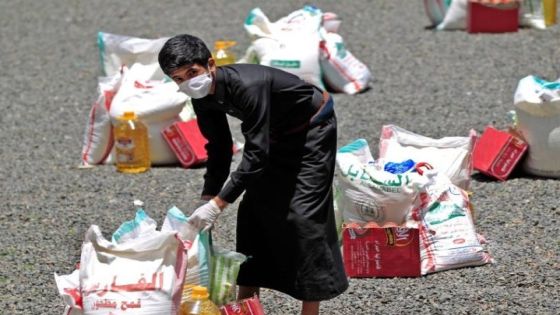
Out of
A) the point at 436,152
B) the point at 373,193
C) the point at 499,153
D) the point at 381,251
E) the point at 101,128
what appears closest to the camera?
the point at 381,251

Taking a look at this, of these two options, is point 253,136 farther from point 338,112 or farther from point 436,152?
point 338,112

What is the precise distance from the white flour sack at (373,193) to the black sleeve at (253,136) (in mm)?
1399

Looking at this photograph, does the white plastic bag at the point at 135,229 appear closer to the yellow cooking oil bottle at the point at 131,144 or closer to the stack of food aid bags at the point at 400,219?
the stack of food aid bags at the point at 400,219

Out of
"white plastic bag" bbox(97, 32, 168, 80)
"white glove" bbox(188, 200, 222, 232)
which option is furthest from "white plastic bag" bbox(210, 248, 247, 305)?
"white plastic bag" bbox(97, 32, 168, 80)

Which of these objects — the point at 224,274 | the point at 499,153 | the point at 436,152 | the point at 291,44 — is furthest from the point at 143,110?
the point at 224,274

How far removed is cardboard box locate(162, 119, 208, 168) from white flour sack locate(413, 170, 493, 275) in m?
2.16

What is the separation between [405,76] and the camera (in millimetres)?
9438

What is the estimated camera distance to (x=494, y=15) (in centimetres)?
1042

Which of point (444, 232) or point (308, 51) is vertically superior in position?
point (444, 232)

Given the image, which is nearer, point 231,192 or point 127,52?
point 231,192

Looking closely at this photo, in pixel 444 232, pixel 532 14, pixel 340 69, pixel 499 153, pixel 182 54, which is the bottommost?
pixel 532 14

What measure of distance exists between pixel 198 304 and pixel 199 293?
0.14ft

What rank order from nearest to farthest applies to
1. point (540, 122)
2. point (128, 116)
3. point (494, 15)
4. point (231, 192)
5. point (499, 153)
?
point (231, 192) < point (540, 122) < point (499, 153) < point (128, 116) < point (494, 15)

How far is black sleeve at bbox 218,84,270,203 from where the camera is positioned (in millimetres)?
4129
